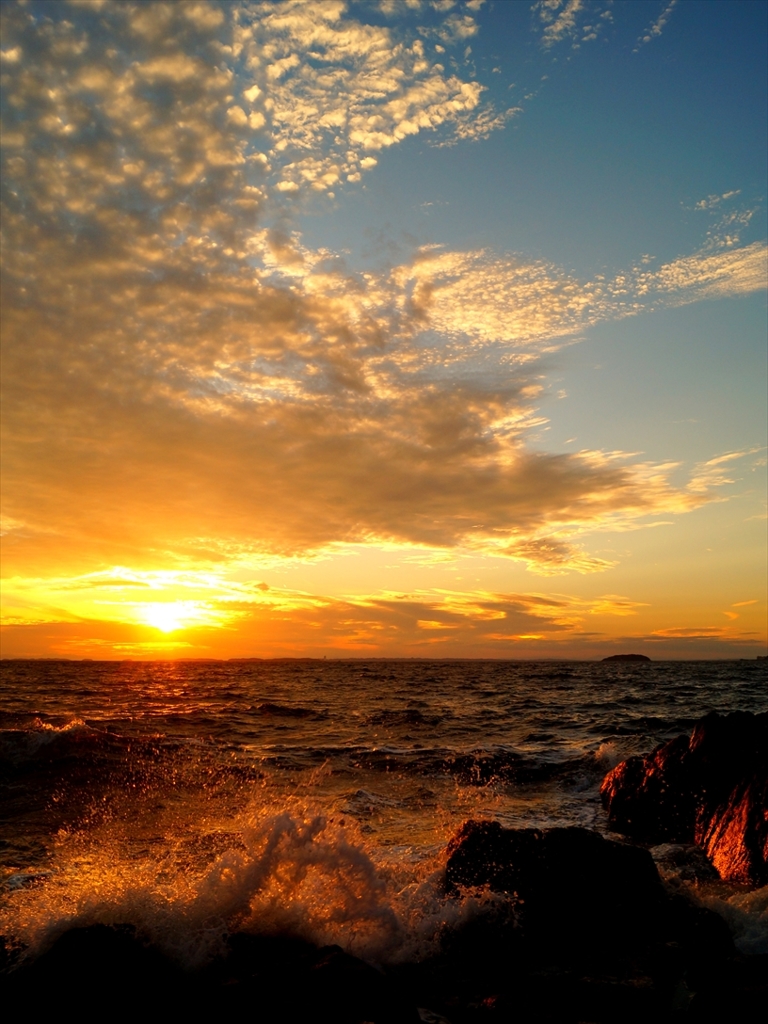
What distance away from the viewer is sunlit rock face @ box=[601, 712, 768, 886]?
8.91m

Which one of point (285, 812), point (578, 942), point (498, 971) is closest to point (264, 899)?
point (285, 812)

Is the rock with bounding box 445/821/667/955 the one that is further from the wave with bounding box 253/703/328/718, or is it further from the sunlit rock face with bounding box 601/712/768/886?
the wave with bounding box 253/703/328/718

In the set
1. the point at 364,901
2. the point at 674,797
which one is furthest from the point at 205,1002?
the point at 674,797

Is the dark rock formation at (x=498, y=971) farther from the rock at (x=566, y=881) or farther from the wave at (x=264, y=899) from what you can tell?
the wave at (x=264, y=899)

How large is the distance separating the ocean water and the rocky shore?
1.20 ft

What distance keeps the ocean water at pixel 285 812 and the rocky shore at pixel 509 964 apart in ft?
1.20

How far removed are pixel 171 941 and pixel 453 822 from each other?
6631 mm

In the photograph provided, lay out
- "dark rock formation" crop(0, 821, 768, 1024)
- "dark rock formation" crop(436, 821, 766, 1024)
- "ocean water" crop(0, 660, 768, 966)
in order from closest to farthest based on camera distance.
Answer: "dark rock formation" crop(0, 821, 768, 1024) < "dark rock formation" crop(436, 821, 766, 1024) < "ocean water" crop(0, 660, 768, 966)

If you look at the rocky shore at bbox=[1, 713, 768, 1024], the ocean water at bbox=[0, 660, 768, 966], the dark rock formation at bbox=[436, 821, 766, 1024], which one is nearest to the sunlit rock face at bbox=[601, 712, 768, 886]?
the rocky shore at bbox=[1, 713, 768, 1024]

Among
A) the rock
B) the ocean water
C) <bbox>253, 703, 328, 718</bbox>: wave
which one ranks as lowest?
<bbox>253, 703, 328, 718</bbox>: wave

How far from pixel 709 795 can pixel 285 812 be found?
6.89m

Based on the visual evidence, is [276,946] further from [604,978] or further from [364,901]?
[604,978]

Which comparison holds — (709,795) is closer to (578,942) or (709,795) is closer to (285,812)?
(578,942)

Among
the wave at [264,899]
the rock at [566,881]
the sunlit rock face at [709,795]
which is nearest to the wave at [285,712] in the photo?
the sunlit rock face at [709,795]
